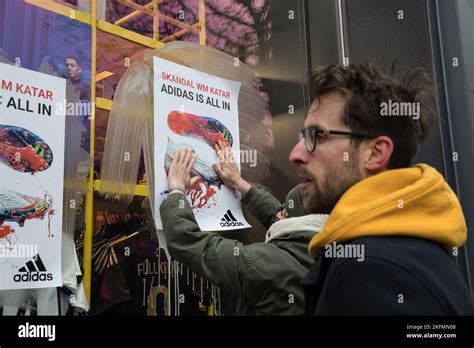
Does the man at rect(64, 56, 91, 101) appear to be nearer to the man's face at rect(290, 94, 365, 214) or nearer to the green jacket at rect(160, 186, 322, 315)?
the green jacket at rect(160, 186, 322, 315)

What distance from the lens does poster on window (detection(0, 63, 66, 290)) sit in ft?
3.42

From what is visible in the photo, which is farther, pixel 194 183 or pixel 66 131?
pixel 194 183

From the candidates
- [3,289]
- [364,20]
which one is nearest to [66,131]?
[3,289]

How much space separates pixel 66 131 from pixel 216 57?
0.66 meters

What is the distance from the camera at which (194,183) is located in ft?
4.68

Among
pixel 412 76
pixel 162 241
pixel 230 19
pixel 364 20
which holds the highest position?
pixel 364 20

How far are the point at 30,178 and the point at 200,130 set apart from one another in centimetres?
57

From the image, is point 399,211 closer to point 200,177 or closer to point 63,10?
point 200,177

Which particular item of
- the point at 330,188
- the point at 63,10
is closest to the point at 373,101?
the point at 330,188

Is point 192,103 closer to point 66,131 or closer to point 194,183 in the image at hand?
point 194,183

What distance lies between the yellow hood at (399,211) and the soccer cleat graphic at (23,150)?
0.70 metres

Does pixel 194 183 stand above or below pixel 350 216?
above

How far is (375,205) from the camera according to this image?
2.89ft

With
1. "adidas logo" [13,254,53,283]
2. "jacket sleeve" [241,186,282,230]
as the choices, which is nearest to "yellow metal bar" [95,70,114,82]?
"adidas logo" [13,254,53,283]
